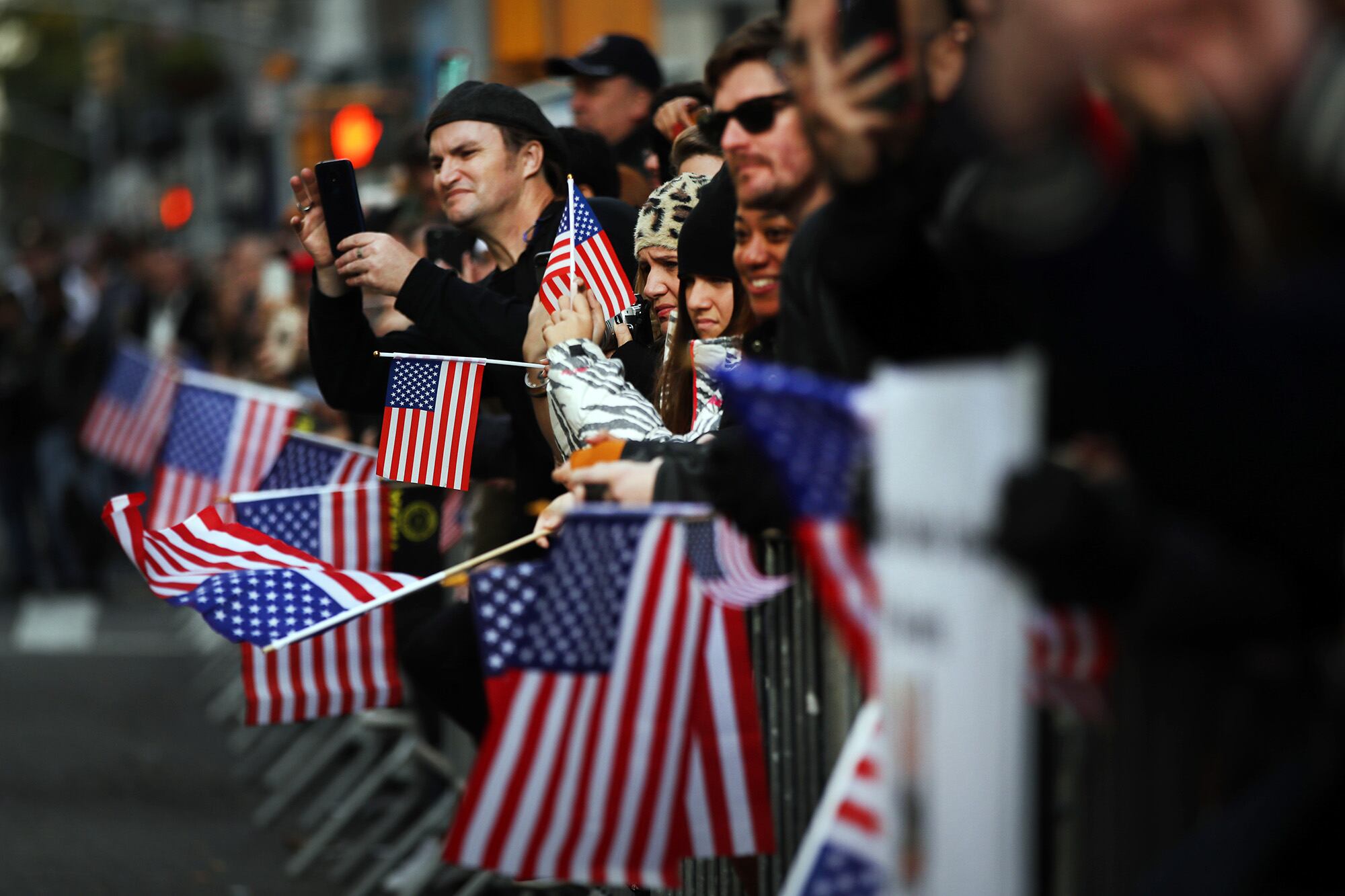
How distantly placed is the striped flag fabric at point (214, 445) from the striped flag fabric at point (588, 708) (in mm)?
4448

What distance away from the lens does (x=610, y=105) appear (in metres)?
7.77

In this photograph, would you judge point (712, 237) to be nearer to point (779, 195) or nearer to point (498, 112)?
point (779, 195)

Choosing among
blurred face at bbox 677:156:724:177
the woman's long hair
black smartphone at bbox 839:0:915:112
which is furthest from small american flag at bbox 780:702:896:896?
blurred face at bbox 677:156:724:177

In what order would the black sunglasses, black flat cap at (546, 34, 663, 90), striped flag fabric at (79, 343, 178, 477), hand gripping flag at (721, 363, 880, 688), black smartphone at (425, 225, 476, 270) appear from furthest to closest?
1. striped flag fabric at (79, 343, 178, 477)
2. black flat cap at (546, 34, 663, 90)
3. black smartphone at (425, 225, 476, 270)
4. the black sunglasses
5. hand gripping flag at (721, 363, 880, 688)

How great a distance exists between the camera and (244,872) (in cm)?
787

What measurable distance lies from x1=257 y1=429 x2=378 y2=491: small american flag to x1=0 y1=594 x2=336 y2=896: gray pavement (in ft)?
5.58

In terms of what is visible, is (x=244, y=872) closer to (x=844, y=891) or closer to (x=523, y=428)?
(x=523, y=428)

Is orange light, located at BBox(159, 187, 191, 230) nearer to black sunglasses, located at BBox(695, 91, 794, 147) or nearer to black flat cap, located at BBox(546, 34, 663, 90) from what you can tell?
black flat cap, located at BBox(546, 34, 663, 90)

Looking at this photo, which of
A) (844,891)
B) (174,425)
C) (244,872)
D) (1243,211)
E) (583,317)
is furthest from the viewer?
(174,425)

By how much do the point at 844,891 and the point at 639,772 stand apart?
0.63 metres

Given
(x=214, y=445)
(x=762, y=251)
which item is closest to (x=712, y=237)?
(x=762, y=251)

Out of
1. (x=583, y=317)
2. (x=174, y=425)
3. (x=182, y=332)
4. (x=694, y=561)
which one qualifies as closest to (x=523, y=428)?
(x=583, y=317)

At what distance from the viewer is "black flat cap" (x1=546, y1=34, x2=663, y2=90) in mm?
7680

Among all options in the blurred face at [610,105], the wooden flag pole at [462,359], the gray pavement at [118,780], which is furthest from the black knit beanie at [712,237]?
the gray pavement at [118,780]
